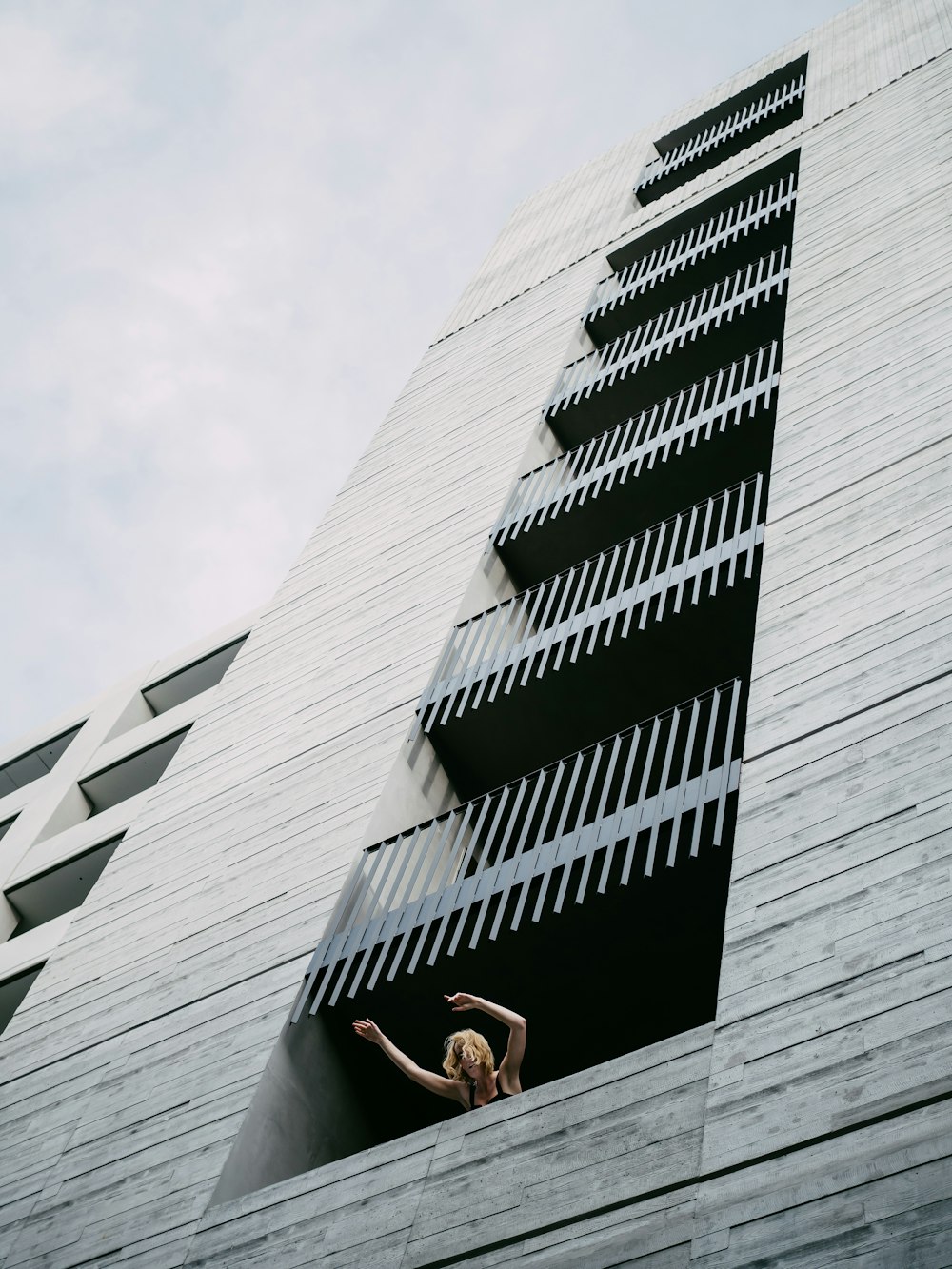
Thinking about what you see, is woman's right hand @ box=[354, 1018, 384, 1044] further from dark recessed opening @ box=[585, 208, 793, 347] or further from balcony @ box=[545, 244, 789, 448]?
dark recessed opening @ box=[585, 208, 793, 347]

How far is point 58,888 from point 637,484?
921 cm

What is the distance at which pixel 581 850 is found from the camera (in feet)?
25.5

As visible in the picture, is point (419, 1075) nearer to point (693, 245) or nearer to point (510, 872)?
point (510, 872)

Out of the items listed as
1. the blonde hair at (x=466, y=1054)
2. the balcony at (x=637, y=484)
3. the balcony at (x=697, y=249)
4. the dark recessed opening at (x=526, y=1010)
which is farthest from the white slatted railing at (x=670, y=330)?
the blonde hair at (x=466, y=1054)

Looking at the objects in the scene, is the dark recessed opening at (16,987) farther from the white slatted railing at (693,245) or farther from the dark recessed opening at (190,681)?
the white slatted railing at (693,245)

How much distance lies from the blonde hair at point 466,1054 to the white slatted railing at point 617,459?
276 inches

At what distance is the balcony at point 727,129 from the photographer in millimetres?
22703

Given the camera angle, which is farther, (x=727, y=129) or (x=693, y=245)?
(x=727, y=129)

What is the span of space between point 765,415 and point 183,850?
7.09 meters

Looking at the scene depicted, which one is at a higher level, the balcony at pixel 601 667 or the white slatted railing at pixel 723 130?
the white slatted railing at pixel 723 130

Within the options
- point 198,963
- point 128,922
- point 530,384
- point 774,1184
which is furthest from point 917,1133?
point 530,384

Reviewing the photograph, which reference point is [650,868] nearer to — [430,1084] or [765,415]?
[430,1084]

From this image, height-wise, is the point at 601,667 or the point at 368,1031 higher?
the point at 601,667

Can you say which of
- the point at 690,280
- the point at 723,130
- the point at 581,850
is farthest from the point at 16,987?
the point at 723,130
